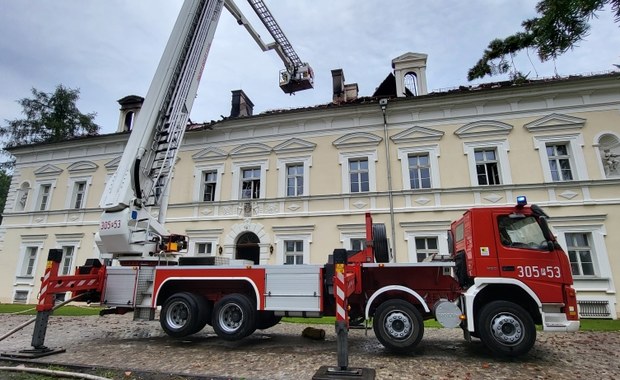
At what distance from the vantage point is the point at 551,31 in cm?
264

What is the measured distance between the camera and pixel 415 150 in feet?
46.7

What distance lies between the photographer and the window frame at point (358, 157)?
1427 cm

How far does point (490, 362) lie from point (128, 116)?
20.7 metres

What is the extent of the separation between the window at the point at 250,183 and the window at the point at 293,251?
2.75 m

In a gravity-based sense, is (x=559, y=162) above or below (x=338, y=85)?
below

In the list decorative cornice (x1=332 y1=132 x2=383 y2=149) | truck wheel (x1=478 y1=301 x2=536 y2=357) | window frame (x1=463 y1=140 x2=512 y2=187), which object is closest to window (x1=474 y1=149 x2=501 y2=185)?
window frame (x1=463 y1=140 x2=512 y2=187)

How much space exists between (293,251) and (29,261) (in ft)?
46.6

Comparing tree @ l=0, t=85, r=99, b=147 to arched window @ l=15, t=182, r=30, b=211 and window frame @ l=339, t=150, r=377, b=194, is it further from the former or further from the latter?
window frame @ l=339, t=150, r=377, b=194

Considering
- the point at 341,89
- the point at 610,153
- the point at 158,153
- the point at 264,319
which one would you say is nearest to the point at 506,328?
the point at 264,319

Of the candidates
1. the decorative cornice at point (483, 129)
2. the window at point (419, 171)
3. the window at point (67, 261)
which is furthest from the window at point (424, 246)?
the window at point (67, 261)

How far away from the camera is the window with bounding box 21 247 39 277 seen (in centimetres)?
1730

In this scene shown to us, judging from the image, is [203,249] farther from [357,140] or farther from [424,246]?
[424,246]

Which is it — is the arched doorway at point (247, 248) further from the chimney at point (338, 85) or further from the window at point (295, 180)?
the chimney at point (338, 85)

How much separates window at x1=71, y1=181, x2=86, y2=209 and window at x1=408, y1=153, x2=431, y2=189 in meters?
16.4
